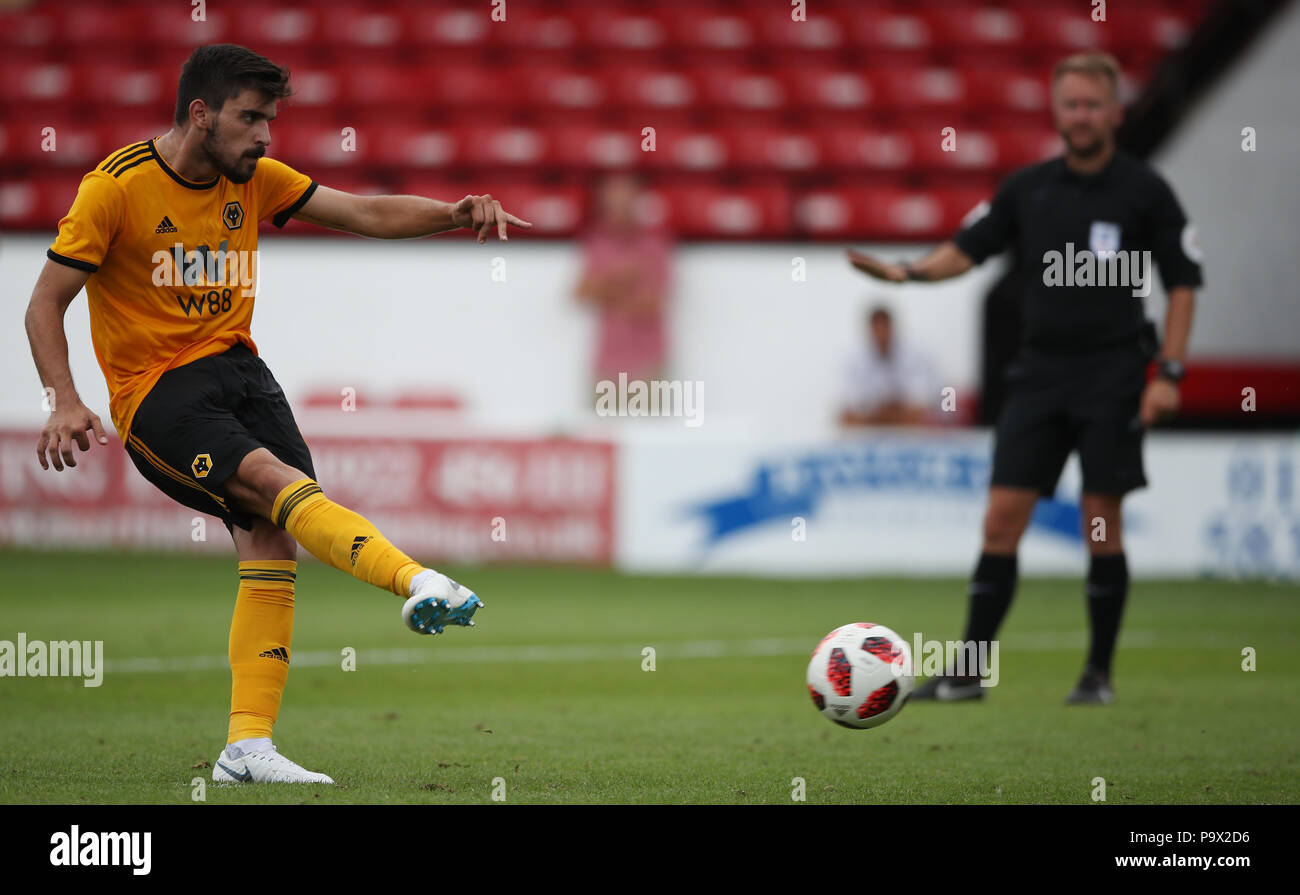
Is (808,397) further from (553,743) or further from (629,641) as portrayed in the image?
(553,743)

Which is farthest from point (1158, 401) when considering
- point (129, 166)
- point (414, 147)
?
point (414, 147)

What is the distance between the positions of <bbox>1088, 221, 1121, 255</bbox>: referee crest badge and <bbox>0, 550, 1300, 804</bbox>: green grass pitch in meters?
1.77

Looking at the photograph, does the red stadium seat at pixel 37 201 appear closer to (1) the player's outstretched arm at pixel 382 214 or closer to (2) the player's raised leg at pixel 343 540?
(1) the player's outstretched arm at pixel 382 214

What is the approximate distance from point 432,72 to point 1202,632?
10124 millimetres

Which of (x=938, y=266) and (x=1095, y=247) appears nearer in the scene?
(x=1095, y=247)

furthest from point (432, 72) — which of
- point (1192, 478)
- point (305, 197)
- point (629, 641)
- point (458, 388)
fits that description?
point (305, 197)

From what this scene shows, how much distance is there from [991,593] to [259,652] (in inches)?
125

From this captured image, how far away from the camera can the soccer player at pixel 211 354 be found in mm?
4105

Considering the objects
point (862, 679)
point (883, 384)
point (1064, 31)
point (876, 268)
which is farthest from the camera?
point (1064, 31)

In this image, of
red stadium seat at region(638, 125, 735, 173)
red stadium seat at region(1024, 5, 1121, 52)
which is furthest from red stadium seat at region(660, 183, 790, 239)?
red stadium seat at region(1024, 5, 1121, 52)

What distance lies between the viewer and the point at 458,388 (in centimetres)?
1448

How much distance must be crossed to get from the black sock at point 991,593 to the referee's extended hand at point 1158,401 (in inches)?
29.7

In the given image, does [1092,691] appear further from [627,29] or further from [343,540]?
[627,29]

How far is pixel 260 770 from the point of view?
167 inches
